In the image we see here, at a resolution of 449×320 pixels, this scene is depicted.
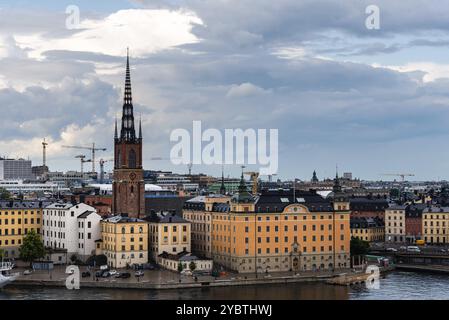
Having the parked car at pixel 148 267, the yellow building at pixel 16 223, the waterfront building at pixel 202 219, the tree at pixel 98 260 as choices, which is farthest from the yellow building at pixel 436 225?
the yellow building at pixel 16 223

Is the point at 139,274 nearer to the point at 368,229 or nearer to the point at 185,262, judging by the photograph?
the point at 185,262

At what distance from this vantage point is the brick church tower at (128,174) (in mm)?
69000

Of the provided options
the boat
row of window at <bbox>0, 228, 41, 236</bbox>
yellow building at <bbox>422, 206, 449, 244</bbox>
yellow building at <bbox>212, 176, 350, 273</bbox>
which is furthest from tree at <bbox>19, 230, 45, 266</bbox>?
yellow building at <bbox>422, 206, 449, 244</bbox>

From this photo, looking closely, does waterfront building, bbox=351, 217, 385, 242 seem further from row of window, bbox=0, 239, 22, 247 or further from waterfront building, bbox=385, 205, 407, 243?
row of window, bbox=0, 239, 22, 247

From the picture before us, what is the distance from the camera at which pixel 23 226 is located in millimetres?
64812

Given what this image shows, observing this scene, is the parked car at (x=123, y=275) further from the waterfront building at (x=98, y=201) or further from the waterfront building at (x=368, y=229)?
the waterfront building at (x=368, y=229)

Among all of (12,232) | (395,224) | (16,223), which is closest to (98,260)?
(12,232)

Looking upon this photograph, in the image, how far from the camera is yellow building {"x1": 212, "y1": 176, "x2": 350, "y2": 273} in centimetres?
5606

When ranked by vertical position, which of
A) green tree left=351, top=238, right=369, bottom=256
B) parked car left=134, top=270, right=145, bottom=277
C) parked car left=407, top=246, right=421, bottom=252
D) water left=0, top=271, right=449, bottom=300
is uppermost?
green tree left=351, top=238, right=369, bottom=256

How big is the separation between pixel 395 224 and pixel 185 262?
33779 mm

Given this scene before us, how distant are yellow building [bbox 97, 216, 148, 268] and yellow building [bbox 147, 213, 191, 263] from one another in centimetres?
117
